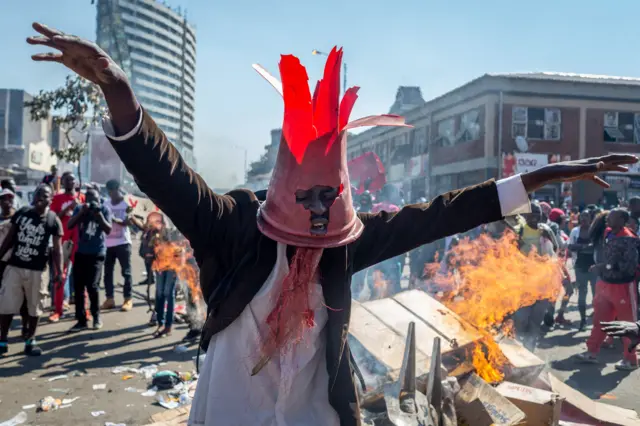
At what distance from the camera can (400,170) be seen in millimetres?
32312

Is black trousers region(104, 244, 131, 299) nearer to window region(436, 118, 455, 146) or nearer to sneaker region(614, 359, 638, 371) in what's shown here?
sneaker region(614, 359, 638, 371)

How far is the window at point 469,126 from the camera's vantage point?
25516 millimetres

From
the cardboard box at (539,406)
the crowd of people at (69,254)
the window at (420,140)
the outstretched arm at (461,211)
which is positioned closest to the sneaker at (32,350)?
the crowd of people at (69,254)

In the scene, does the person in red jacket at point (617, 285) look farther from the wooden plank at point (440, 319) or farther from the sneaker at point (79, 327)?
the sneaker at point (79, 327)

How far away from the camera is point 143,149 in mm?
1626

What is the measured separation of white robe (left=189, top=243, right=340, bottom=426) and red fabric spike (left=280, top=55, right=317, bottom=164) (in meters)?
0.40

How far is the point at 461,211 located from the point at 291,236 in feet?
2.45

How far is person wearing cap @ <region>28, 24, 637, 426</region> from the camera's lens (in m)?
1.75

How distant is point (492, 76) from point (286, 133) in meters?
24.6

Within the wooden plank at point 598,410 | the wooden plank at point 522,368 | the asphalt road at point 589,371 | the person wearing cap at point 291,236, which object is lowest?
the asphalt road at point 589,371

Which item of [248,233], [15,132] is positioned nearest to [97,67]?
[248,233]

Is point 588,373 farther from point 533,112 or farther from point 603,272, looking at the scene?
point 533,112

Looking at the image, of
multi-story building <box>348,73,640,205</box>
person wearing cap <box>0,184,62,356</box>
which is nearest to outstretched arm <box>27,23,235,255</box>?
person wearing cap <box>0,184,62,356</box>

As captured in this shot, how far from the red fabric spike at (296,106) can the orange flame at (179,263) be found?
5478mm
